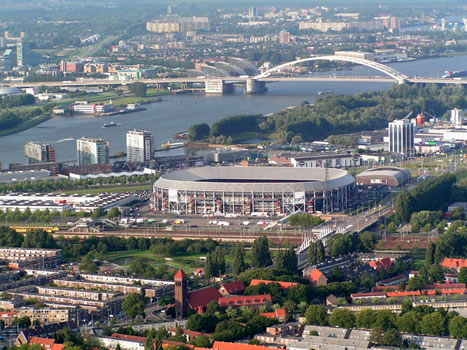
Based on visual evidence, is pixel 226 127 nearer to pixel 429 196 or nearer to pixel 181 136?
pixel 181 136

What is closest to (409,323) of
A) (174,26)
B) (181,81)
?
(181,81)

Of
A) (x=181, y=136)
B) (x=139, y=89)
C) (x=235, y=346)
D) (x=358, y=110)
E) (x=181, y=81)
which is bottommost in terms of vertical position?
(x=181, y=81)

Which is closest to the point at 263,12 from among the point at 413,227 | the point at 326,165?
the point at 326,165

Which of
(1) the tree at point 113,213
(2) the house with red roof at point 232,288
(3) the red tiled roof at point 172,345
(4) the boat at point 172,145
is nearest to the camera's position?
(3) the red tiled roof at point 172,345

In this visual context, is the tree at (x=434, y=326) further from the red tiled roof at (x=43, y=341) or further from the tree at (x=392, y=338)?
the red tiled roof at (x=43, y=341)

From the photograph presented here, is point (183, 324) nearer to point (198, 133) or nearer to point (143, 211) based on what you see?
point (143, 211)

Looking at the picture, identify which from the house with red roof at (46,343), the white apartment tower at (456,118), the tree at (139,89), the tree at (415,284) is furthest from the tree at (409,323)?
the tree at (139,89)


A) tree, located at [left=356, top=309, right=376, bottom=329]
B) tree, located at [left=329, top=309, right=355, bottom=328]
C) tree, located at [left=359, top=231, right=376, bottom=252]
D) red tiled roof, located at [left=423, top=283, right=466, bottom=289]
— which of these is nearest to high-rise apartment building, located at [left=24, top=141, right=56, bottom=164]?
tree, located at [left=359, top=231, right=376, bottom=252]
